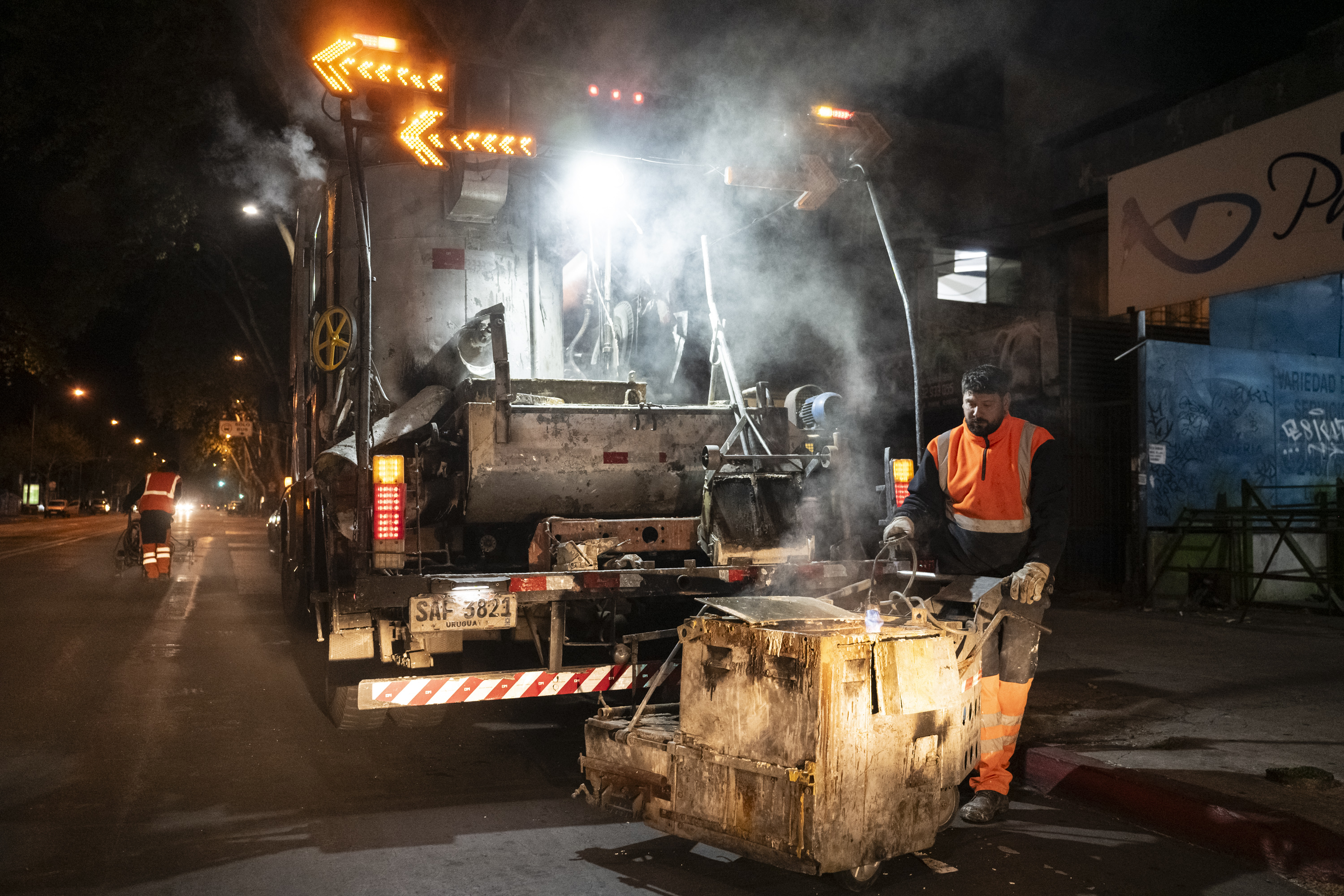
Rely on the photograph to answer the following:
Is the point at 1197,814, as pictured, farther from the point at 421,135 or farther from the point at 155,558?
the point at 155,558

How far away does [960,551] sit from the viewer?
465 centimetres

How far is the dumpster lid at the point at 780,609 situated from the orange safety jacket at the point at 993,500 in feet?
2.84

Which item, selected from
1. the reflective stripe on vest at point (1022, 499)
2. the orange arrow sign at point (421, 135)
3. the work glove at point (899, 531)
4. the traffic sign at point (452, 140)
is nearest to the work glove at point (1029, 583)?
the reflective stripe on vest at point (1022, 499)

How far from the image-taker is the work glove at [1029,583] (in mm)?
4086

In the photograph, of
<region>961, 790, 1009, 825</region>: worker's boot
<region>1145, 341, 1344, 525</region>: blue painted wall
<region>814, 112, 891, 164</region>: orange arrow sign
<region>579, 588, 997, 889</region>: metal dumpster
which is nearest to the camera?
<region>579, 588, 997, 889</region>: metal dumpster

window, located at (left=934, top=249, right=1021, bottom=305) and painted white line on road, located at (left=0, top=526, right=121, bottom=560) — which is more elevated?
window, located at (left=934, top=249, right=1021, bottom=305)

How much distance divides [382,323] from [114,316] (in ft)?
76.6

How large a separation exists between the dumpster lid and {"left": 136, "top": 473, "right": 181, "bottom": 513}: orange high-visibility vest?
1233 centimetres

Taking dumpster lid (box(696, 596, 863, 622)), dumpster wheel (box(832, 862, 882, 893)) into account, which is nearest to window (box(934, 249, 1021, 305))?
dumpster lid (box(696, 596, 863, 622))

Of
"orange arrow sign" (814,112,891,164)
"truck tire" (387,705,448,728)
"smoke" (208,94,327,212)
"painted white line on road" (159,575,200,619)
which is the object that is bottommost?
"painted white line on road" (159,575,200,619)

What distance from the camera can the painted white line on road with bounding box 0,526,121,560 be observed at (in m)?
19.4

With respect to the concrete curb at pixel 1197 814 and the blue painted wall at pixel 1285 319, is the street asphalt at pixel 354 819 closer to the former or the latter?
the concrete curb at pixel 1197 814

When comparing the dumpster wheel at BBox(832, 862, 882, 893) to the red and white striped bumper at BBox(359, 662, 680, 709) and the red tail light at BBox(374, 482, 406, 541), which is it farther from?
the red tail light at BBox(374, 482, 406, 541)

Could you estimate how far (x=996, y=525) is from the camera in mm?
4484
